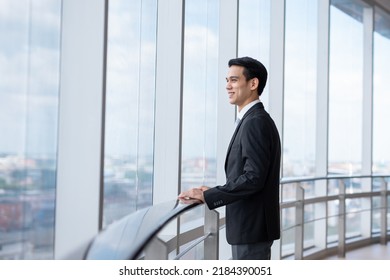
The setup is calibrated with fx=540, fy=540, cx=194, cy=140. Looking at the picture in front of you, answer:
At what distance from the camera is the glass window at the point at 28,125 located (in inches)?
88.5

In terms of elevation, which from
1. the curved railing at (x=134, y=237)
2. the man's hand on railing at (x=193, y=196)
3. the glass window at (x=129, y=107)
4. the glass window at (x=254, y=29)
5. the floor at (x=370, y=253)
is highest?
the glass window at (x=254, y=29)

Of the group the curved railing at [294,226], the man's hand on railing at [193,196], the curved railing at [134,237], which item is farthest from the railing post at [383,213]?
the curved railing at [134,237]

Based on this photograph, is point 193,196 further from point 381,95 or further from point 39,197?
point 381,95

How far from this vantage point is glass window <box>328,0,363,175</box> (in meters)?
6.15

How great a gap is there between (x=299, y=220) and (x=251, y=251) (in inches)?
113

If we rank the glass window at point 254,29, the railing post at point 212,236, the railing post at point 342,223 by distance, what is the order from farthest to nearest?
1. the railing post at point 342,223
2. the glass window at point 254,29
3. the railing post at point 212,236

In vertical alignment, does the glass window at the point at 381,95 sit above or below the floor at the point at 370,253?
above

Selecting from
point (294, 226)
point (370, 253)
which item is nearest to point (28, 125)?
point (294, 226)

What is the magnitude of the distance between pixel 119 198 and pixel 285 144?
8.81 ft

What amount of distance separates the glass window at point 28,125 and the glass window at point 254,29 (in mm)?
2198

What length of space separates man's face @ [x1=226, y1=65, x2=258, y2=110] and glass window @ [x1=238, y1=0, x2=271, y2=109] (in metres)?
2.45

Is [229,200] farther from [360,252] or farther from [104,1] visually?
[360,252]

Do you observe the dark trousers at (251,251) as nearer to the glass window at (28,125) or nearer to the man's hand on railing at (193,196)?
the man's hand on railing at (193,196)
